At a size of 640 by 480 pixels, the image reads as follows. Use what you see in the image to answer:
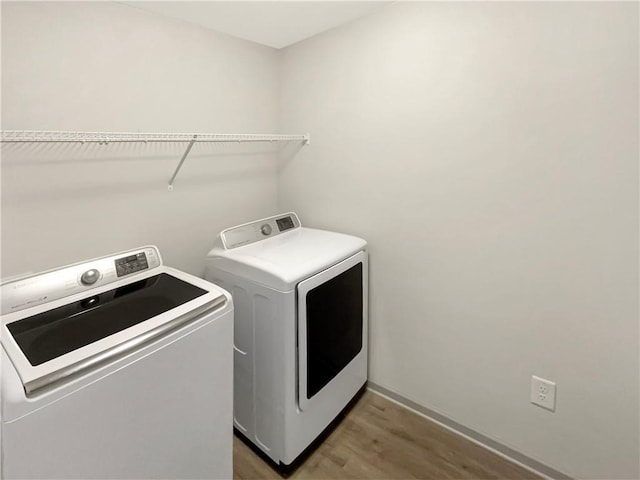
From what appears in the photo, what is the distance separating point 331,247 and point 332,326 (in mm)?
415

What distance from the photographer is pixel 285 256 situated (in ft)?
5.52

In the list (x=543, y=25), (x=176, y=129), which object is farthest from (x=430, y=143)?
(x=176, y=129)

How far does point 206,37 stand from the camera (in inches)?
75.8

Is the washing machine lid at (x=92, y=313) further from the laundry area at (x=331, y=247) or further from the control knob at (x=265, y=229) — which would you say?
the control knob at (x=265, y=229)

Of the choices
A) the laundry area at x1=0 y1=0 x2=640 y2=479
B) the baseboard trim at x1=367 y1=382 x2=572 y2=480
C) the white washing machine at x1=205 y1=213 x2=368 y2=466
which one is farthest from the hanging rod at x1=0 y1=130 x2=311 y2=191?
the baseboard trim at x1=367 y1=382 x2=572 y2=480

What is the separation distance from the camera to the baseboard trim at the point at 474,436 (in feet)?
5.29

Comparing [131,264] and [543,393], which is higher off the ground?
[131,264]

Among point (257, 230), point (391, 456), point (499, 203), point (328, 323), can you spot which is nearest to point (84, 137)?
point (257, 230)

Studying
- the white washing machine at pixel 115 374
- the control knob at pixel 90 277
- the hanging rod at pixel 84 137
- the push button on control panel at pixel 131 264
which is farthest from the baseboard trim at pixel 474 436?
the hanging rod at pixel 84 137

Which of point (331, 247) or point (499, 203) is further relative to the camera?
point (331, 247)

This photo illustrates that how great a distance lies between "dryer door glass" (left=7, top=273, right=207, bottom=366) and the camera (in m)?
1.01

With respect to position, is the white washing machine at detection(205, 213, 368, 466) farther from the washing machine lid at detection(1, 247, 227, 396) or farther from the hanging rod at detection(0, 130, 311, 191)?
the hanging rod at detection(0, 130, 311, 191)

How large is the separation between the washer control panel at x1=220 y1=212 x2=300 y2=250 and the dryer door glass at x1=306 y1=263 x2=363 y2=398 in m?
0.54

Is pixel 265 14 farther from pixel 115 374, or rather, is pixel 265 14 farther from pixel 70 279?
pixel 115 374
